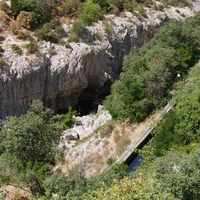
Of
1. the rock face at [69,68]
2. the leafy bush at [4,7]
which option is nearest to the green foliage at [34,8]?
the leafy bush at [4,7]

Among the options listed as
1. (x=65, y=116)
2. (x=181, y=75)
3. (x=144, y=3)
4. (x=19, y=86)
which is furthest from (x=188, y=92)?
(x=144, y=3)

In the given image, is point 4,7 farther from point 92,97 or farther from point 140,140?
point 140,140

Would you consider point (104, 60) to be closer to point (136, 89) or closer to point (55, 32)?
point (55, 32)

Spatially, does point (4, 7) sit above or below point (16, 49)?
above

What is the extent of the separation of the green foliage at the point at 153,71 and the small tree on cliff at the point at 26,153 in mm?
10423

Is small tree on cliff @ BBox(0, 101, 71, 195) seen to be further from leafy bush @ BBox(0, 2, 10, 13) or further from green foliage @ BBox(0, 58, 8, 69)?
leafy bush @ BBox(0, 2, 10, 13)

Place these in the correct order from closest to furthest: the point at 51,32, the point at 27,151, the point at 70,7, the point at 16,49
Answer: the point at 27,151 → the point at 16,49 → the point at 51,32 → the point at 70,7

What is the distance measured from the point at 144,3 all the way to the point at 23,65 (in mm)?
29022

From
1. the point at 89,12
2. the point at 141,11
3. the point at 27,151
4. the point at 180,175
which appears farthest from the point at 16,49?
the point at 180,175

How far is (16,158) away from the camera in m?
14.9

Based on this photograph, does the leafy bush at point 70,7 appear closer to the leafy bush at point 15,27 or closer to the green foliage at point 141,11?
the leafy bush at point 15,27

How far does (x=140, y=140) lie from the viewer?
69.9 ft

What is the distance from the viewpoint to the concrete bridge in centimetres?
1944

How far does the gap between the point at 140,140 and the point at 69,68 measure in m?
15.2
